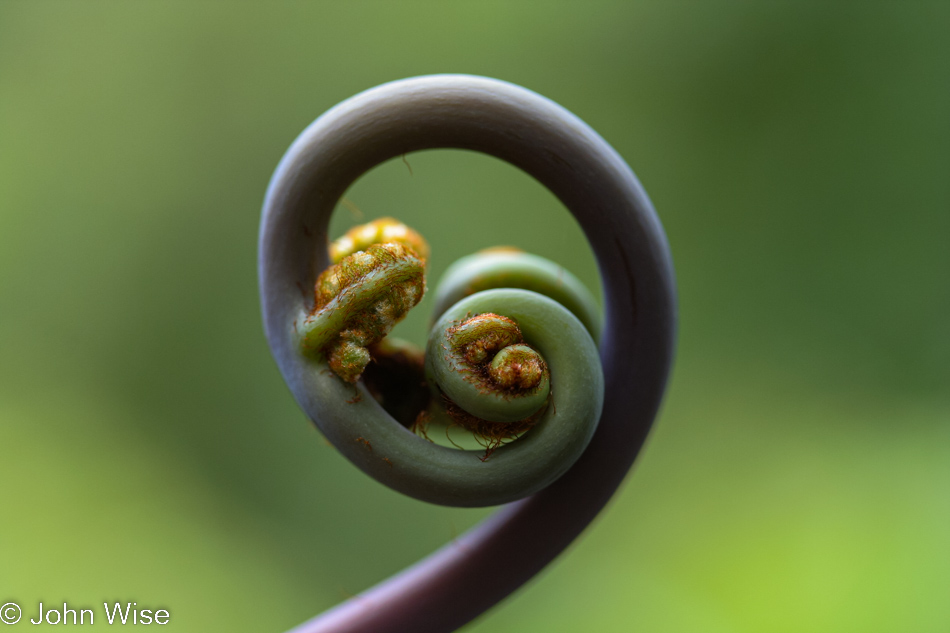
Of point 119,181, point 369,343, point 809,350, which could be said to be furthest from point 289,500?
point 369,343

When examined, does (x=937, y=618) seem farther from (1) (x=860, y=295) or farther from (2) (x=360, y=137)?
(2) (x=360, y=137)

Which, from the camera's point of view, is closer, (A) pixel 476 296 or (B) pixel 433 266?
(A) pixel 476 296

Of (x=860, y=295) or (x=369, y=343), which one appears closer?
(x=369, y=343)

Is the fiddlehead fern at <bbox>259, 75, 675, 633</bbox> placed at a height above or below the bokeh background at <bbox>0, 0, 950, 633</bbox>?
below

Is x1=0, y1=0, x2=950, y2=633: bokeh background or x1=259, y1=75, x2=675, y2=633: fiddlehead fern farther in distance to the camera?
x1=0, y1=0, x2=950, y2=633: bokeh background
